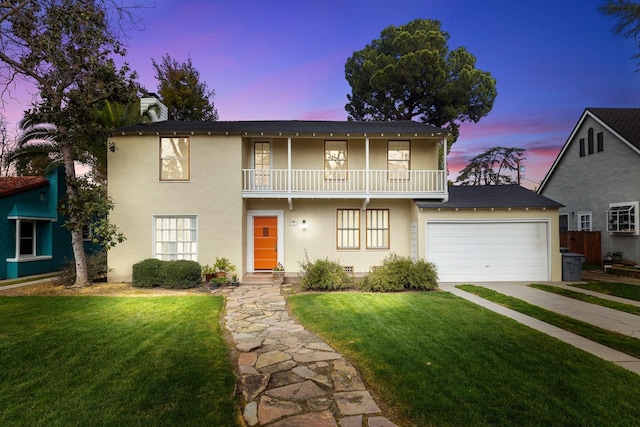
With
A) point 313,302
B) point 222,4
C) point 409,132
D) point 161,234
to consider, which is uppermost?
point 222,4

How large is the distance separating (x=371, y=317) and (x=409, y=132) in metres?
7.23

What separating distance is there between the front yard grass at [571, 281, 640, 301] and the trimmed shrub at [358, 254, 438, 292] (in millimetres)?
5054

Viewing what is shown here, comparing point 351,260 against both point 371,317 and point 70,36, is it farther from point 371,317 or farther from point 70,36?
point 70,36

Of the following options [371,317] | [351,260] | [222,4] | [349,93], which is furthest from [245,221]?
[349,93]

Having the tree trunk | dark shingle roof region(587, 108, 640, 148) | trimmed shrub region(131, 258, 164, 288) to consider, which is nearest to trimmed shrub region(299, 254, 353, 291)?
trimmed shrub region(131, 258, 164, 288)

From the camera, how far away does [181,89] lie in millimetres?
22156

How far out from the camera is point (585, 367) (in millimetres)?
4184

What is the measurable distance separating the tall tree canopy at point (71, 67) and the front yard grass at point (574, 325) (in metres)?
11.7

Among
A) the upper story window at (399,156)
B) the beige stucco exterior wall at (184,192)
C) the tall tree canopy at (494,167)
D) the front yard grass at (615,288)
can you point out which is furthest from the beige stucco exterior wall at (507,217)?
the tall tree canopy at (494,167)

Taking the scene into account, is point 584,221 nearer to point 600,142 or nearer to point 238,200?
point 600,142

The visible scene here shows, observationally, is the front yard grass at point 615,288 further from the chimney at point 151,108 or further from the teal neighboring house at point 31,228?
the teal neighboring house at point 31,228

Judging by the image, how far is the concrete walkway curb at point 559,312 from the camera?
4.70 metres

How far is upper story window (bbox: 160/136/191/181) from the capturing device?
1118cm

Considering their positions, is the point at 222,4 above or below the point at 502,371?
above
